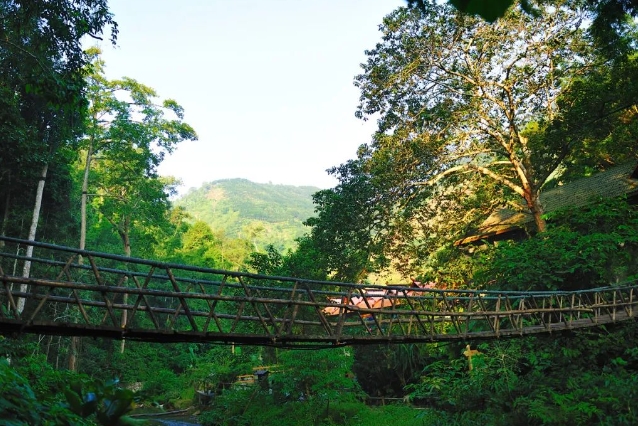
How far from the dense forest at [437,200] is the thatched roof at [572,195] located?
0.12 m

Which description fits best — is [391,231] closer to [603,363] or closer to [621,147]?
[603,363]

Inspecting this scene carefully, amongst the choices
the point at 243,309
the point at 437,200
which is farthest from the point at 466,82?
the point at 243,309

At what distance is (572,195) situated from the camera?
65.0 feet

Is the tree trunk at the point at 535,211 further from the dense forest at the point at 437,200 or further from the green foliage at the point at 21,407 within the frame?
the green foliage at the point at 21,407

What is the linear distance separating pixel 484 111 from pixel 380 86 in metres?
3.52

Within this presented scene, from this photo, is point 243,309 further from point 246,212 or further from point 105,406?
point 246,212

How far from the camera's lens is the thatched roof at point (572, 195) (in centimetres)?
1775

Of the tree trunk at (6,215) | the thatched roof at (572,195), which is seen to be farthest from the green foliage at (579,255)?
the tree trunk at (6,215)

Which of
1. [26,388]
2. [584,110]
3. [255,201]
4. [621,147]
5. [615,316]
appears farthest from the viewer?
[255,201]

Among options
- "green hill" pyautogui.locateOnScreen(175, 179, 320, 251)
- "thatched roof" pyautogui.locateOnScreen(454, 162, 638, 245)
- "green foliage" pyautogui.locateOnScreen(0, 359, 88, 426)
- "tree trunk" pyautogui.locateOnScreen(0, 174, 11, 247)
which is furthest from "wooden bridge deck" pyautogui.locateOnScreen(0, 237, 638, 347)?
"green hill" pyautogui.locateOnScreen(175, 179, 320, 251)

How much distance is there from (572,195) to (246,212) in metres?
117

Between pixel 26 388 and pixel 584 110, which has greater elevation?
pixel 584 110

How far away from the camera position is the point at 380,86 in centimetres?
1641

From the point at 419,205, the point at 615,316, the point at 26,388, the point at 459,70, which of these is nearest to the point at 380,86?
the point at 459,70
